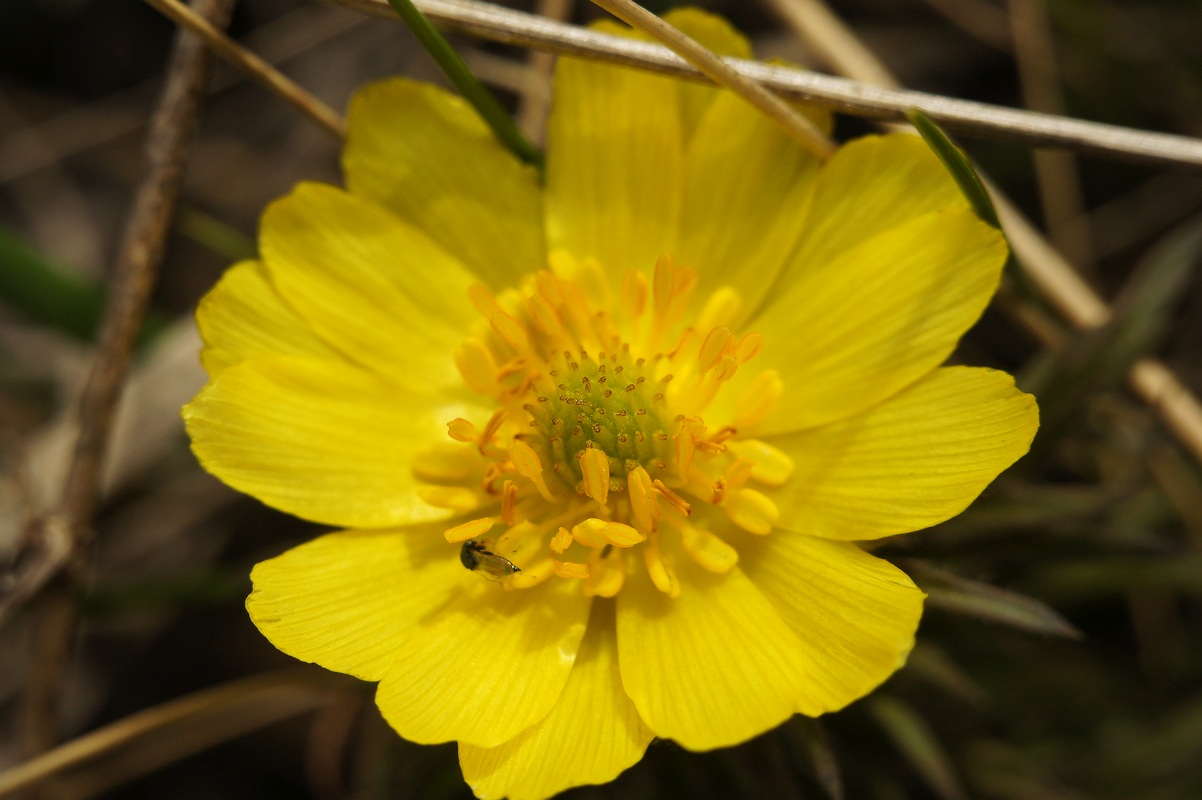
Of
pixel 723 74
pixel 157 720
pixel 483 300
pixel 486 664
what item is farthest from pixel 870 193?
pixel 157 720

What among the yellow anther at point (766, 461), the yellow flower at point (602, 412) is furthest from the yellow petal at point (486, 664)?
the yellow anther at point (766, 461)

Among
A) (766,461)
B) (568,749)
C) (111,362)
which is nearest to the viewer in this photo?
(568,749)

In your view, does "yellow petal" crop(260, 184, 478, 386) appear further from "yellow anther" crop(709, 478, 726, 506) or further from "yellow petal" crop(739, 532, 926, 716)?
"yellow petal" crop(739, 532, 926, 716)

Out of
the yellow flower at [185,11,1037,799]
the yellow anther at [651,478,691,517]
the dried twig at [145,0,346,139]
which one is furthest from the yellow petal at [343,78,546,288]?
the yellow anther at [651,478,691,517]

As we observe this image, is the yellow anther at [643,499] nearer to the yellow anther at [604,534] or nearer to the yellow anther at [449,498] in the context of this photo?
the yellow anther at [604,534]

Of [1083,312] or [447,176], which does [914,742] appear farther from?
[447,176]

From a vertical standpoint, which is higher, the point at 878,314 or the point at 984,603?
the point at 878,314
